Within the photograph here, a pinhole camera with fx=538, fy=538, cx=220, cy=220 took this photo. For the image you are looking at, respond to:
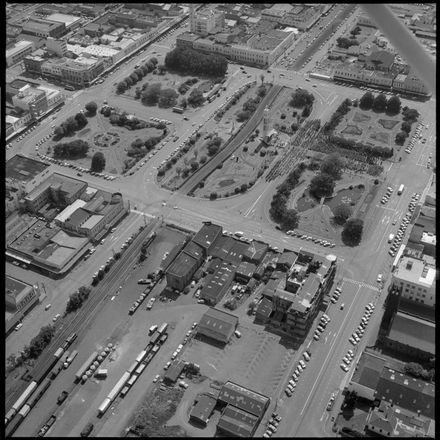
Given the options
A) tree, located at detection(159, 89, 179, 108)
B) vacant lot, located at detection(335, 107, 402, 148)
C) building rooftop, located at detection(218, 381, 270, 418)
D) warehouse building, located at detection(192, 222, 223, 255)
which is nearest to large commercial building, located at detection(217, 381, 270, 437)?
building rooftop, located at detection(218, 381, 270, 418)

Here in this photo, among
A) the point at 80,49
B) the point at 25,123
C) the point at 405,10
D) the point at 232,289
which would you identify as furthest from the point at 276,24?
the point at 232,289

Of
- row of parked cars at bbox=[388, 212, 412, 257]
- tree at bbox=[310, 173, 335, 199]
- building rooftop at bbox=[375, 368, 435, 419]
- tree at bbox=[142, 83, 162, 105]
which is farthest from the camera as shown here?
tree at bbox=[142, 83, 162, 105]

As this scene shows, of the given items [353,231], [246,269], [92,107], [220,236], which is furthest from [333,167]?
[92,107]

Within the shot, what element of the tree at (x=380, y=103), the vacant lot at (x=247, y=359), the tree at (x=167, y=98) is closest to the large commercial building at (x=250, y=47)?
the tree at (x=167, y=98)

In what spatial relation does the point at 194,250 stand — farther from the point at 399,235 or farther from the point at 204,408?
the point at 399,235

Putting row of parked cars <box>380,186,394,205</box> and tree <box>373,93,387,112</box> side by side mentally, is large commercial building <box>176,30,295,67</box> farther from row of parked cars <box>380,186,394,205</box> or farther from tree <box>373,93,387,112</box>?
row of parked cars <box>380,186,394,205</box>
